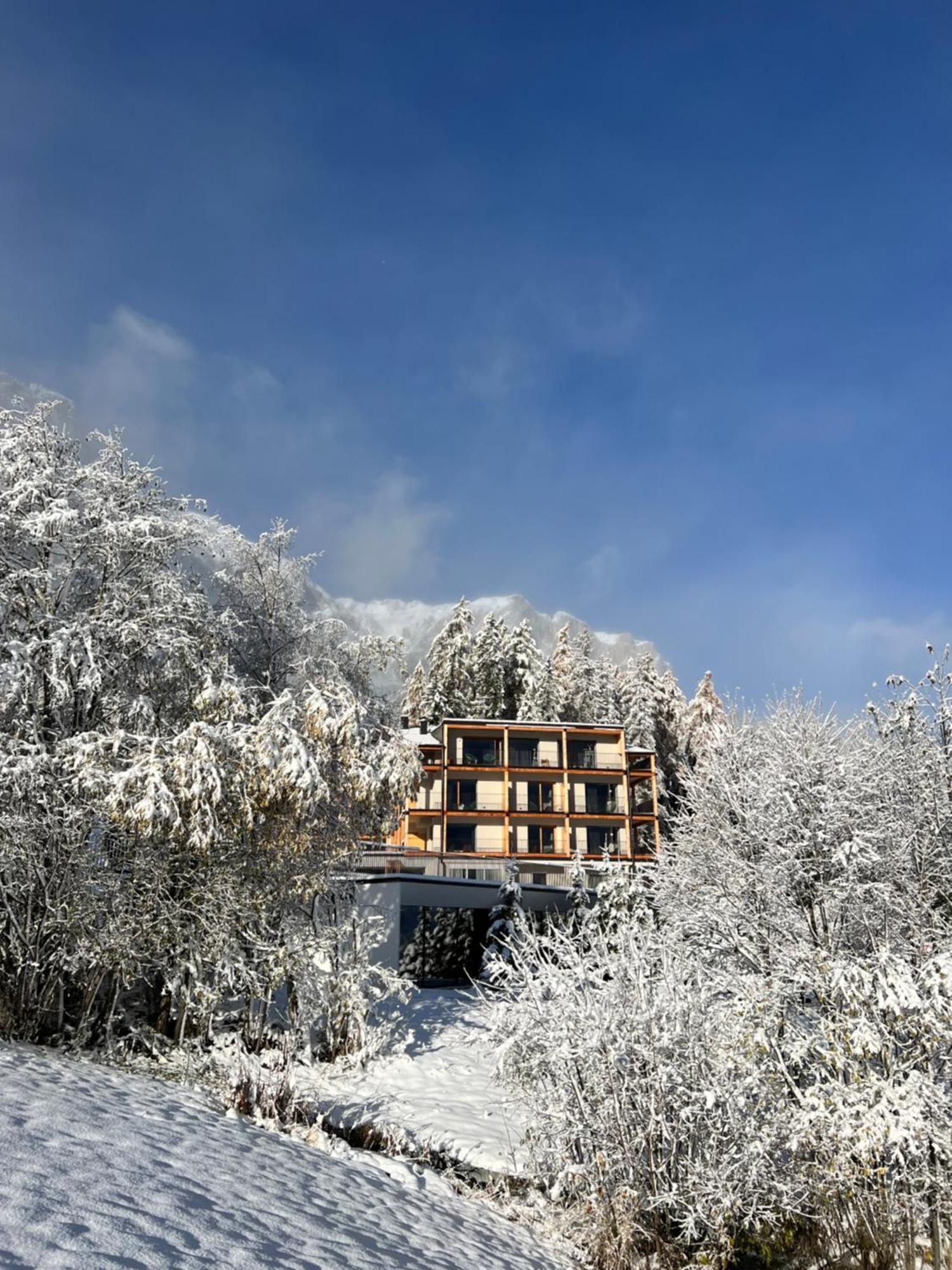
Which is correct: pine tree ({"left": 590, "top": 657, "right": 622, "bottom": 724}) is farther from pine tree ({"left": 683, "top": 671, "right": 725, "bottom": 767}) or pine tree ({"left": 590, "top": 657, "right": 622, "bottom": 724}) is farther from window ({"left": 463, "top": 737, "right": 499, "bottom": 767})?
window ({"left": 463, "top": 737, "right": 499, "bottom": 767})

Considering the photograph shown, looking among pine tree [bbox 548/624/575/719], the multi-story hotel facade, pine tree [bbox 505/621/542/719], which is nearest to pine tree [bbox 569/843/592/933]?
the multi-story hotel facade

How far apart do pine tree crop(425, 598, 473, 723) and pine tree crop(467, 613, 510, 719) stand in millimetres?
526

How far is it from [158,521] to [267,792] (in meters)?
4.96

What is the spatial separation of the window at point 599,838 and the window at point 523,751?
4890 millimetres

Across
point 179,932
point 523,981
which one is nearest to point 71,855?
point 179,932

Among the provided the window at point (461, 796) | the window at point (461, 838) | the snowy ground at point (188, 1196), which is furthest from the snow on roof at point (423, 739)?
the snowy ground at point (188, 1196)

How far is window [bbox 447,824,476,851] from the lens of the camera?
4400 centimetres

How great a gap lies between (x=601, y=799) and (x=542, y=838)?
4.07 metres

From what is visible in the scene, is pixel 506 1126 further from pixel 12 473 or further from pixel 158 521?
pixel 12 473

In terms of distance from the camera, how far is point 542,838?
45.3 m

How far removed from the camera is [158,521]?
13.5 meters

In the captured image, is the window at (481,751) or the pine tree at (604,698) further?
the pine tree at (604,698)

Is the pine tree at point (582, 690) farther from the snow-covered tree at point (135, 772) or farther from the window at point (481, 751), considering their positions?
the snow-covered tree at point (135, 772)

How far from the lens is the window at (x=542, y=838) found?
44.9m
